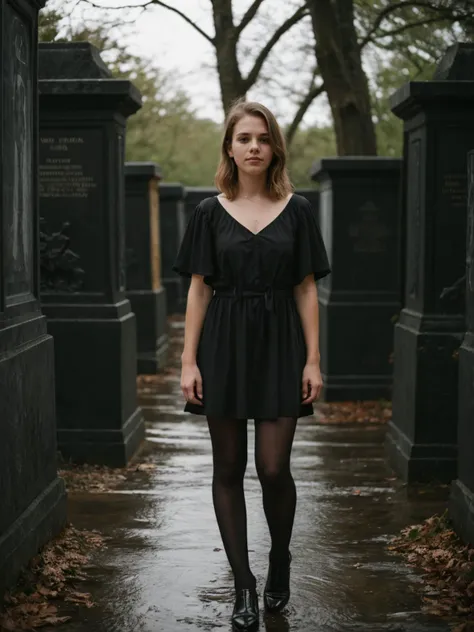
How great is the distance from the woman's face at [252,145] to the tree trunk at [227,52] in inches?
393

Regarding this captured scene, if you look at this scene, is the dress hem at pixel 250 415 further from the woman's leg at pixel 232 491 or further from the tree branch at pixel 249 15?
the tree branch at pixel 249 15

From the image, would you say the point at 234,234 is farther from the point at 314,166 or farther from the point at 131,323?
the point at 314,166

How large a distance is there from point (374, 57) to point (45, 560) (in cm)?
1632

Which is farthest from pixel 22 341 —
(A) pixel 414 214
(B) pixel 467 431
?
(A) pixel 414 214

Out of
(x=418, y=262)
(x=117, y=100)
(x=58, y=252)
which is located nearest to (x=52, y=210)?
(x=58, y=252)

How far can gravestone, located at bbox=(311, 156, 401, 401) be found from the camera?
13062 millimetres

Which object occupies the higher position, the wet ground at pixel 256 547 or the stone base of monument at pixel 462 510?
the stone base of monument at pixel 462 510

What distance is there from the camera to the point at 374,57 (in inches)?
825

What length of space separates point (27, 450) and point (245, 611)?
1662 mm

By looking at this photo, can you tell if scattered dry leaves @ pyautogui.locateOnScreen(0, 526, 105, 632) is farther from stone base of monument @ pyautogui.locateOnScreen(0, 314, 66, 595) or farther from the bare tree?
the bare tree

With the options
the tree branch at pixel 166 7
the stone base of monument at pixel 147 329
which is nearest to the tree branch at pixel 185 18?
the tree branch at pixel 166 7

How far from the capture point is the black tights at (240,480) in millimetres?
5184

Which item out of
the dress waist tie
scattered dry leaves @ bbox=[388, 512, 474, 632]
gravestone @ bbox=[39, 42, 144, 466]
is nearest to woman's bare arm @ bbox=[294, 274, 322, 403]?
the dress waist tie

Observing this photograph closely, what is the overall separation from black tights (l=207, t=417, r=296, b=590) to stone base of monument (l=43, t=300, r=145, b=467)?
13.6ft
